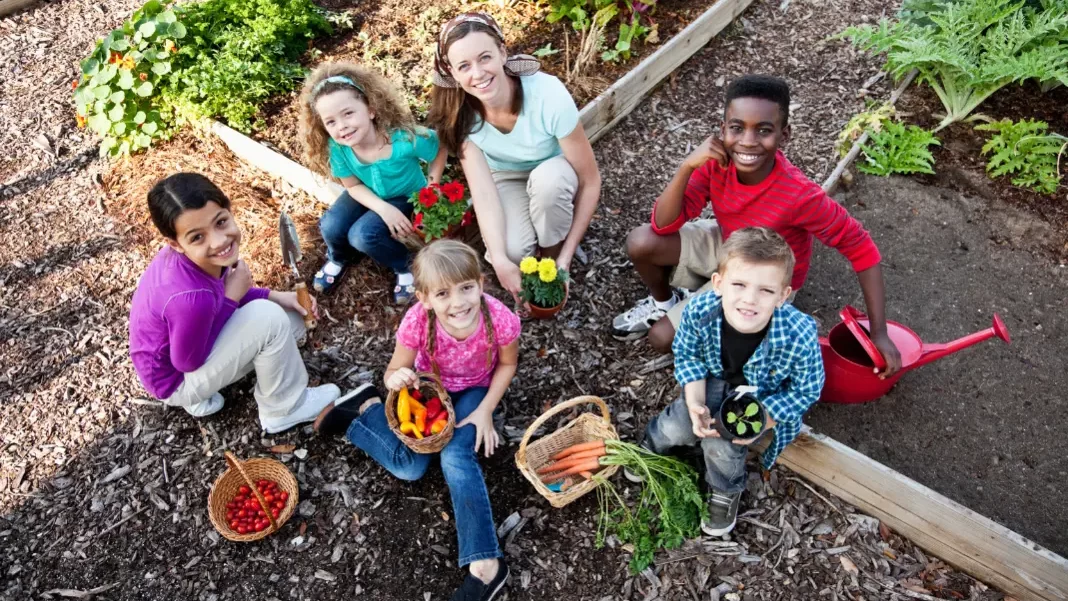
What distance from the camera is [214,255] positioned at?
2689 mm

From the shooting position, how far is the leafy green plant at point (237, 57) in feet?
14.3

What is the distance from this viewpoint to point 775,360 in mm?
2529

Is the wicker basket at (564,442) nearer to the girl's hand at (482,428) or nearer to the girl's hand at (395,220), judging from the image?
the girl's hand at (482,428)

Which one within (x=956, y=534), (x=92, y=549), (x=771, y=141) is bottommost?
(x=92, y=549)

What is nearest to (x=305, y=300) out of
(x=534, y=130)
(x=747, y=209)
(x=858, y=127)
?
(x=534, y=130)

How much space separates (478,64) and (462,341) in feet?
4.11

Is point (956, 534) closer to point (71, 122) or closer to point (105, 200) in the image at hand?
point (105, 200)

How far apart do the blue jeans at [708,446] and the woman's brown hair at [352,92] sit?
6.39ft

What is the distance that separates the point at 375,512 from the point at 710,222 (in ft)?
6.85

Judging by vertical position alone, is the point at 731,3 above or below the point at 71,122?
above

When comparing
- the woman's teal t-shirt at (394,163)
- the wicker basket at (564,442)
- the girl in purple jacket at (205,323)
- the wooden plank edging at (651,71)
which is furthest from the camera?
the wooden plank edging at (651,71)

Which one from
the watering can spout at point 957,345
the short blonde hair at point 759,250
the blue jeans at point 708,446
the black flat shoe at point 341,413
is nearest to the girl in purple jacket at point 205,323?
the black flat shoe at point 341,413

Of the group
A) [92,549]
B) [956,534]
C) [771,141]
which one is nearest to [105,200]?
[92,549]

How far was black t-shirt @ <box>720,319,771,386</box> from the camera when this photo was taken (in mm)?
2506
